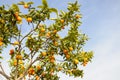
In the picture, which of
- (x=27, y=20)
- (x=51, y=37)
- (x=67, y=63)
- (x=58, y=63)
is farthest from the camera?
(x=58, y=63)

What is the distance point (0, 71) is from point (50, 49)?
121 inches

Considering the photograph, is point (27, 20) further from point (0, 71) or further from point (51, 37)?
point (0, 71)

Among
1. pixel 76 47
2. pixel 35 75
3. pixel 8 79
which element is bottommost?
pixel 8 79

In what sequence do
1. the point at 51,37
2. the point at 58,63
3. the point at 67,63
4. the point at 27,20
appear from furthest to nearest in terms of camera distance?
the point at 58,63 < the point at 67,63 < the point at 51,37 < the point at 27,20

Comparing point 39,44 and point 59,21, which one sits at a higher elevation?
point 59,21

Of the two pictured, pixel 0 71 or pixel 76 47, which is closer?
pixel 0 71

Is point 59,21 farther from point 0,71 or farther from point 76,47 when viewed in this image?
point 0,71

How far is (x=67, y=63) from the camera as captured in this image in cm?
1531

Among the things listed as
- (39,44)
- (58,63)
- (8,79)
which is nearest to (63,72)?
(58,63)

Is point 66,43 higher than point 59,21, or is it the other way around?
point 59,21

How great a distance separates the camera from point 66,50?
14.5m

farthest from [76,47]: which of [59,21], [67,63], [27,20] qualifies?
[27,20]

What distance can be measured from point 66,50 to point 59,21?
1728 millimetres

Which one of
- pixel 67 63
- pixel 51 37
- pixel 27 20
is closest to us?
pixel 27 20
